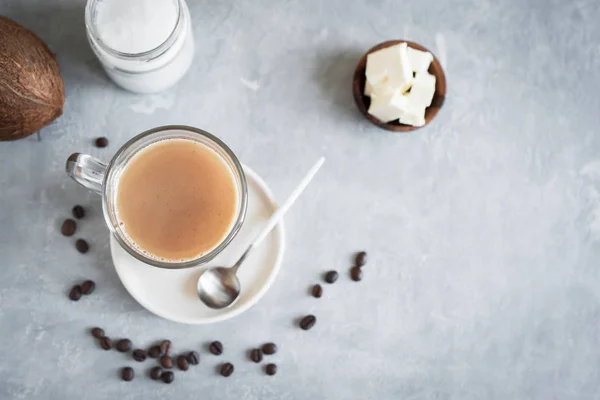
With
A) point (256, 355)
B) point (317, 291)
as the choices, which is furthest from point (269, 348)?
point (317, 291)

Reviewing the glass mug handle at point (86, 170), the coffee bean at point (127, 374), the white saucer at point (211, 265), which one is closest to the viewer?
the glass mug handle at point (86, 170)

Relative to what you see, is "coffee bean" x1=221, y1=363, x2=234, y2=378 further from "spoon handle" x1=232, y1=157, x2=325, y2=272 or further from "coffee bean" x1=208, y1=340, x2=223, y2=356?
"spoon handle" x1=232, y1=157, x2=325, y2=272

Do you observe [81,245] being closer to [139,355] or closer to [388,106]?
[139,355]

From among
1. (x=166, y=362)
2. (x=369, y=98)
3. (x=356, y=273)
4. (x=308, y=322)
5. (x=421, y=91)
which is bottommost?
(x=166, y=362)

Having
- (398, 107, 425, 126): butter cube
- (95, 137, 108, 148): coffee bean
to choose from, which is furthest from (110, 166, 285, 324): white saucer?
(398, 107, 425, 126): butter cube

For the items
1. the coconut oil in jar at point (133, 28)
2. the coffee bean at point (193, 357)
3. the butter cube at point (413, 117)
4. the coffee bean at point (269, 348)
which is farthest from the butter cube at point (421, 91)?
the coffee bean at point (193, 357)

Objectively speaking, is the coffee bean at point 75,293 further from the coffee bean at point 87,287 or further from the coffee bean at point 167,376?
the coffee bean at point 167,376
